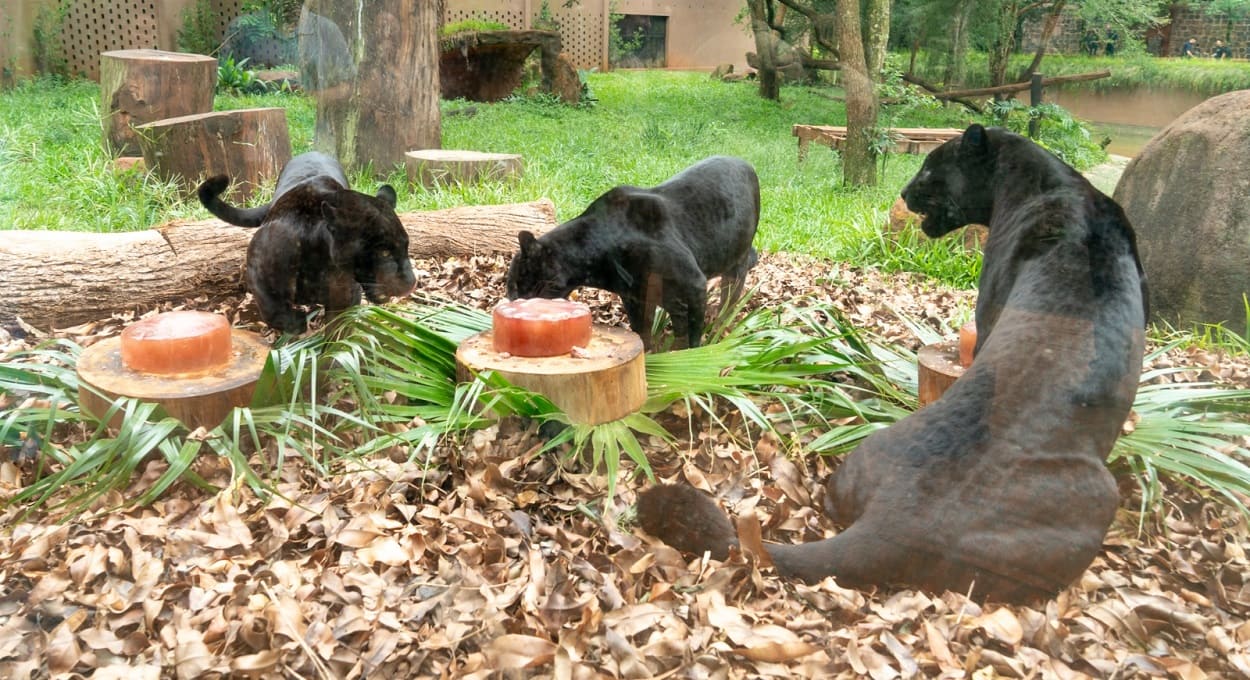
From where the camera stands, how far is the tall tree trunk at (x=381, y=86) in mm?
4762

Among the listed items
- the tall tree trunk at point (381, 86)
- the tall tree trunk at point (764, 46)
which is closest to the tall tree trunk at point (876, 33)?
the tall tree trunk at point (764, 46)

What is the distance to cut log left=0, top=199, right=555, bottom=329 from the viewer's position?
4.13m

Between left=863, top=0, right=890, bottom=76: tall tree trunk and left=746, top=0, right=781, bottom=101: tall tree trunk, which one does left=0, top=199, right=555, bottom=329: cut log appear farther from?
left=863, top=0, right=890, bottom=76: tall tree trunk

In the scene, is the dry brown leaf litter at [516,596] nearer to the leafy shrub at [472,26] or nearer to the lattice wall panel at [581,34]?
the lattice wall panel at [581,34]

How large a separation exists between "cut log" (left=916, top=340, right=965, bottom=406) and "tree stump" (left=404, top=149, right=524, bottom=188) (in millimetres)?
2562

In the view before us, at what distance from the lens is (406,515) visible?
2.77 meters

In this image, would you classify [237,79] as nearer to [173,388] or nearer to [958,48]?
[173,388]

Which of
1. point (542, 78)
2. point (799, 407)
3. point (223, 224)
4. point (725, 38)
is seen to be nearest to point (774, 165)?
point (725, 38)

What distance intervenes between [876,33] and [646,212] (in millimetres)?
1165

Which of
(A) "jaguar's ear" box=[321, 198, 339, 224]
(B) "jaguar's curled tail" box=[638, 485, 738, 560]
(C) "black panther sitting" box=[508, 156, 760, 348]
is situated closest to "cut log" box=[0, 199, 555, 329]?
(A) "jaguar's ear" box=[321, 198, 339, 224]

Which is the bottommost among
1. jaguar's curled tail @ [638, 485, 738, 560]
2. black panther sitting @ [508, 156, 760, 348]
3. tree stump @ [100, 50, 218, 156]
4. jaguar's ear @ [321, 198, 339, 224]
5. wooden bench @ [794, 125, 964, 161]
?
jaguar's curled tail @ [638, 485, 738, 560]

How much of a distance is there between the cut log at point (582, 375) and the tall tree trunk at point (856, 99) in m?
1.53

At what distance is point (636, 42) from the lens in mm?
3928

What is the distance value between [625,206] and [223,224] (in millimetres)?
2199
